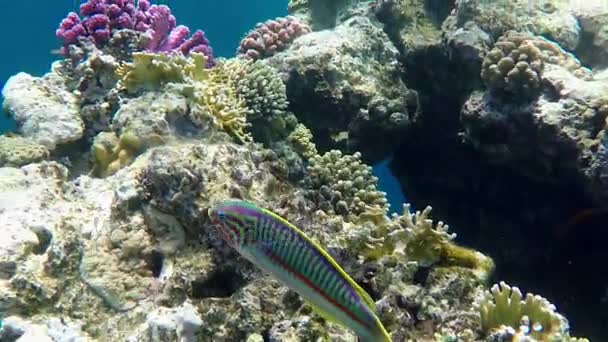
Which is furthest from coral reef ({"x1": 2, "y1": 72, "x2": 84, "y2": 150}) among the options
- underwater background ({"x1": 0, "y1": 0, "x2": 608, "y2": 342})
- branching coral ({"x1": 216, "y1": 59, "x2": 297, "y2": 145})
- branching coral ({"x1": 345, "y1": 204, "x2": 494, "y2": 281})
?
branching coral ({"x1": 345, "y1": 204, "x2": 494, "y2": 281})

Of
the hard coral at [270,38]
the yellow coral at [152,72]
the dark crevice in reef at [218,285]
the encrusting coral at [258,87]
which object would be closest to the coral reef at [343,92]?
the hard coral at [270,38]

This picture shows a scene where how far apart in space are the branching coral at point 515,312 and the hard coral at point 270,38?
5.11 m

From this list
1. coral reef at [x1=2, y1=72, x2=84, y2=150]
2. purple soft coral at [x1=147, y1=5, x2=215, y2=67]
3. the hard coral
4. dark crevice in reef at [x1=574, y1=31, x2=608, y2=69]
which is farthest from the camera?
dark crevice in reef at [x1=574, y1=31, x2=608, y2=69]

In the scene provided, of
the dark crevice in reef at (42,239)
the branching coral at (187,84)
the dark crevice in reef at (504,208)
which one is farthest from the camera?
the dark crevice in reef at (504,208)

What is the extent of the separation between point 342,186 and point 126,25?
364 centimetres

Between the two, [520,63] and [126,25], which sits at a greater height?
[520,63]

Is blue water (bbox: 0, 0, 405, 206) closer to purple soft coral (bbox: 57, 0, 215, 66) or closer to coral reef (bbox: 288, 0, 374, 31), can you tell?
coral reef (bbox: 288, 0, 374, 31)

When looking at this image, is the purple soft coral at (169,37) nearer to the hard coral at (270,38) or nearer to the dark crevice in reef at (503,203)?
the hard coral at (270,38)

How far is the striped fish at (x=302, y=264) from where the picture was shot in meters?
2.09

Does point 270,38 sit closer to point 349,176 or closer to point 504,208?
point 349,176

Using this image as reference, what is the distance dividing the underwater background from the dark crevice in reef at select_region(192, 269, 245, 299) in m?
0.01

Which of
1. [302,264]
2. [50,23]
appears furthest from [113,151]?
[50,23]

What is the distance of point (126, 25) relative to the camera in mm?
6594

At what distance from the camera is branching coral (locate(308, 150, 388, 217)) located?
4832 mm
